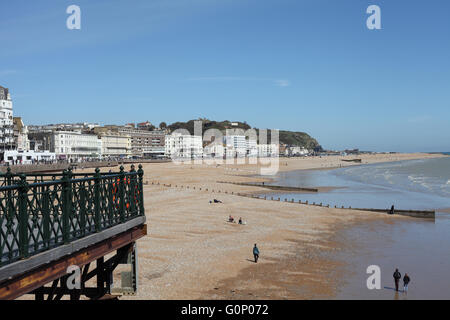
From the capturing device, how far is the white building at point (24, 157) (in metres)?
91.1

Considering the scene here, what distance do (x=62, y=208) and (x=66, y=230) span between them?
50 cm

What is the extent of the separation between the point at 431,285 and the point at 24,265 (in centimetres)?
1853

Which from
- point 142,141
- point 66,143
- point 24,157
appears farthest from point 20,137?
point 142,141

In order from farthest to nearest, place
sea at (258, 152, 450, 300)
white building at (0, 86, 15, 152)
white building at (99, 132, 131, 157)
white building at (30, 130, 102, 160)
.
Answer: white building at (99, 132, 131, 157) → white building at (30, 130, 102, 160) → white building at (0, 86, 15, 152) → sea at (258, 152, 450, 300)

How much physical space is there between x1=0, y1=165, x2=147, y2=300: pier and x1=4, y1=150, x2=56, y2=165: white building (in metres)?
87.4

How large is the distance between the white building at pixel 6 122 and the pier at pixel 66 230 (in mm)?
99838

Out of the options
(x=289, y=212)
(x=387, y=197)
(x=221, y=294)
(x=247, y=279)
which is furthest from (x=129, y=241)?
(x=387, y=197)

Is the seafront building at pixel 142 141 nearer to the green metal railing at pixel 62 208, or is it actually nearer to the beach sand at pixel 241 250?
the beach sand at pixel 241 250

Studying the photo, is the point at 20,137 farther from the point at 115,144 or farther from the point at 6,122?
the point at 115,144

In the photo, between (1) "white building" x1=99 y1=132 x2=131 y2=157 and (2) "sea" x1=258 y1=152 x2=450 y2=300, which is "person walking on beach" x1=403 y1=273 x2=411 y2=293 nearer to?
(2) "sea" x1=258 y1=152 x2=450 y2=300

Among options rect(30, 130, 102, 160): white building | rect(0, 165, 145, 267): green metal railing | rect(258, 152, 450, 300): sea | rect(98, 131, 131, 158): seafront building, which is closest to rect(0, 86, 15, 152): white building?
rect(30, 130, 102, 160): white building

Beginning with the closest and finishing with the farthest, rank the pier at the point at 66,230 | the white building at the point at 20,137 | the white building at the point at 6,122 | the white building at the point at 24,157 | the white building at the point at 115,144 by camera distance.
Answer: the pier at the point at 66,230 < the white building at the point at 24,157 < the white building at the point at 6,122 < the white building at the point at 20,137 < the white building at the point at 115,144

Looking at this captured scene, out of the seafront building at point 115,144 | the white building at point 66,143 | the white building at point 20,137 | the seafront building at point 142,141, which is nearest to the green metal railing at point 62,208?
the white building at point 20,137

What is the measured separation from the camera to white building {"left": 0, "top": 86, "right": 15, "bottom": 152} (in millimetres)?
97250
